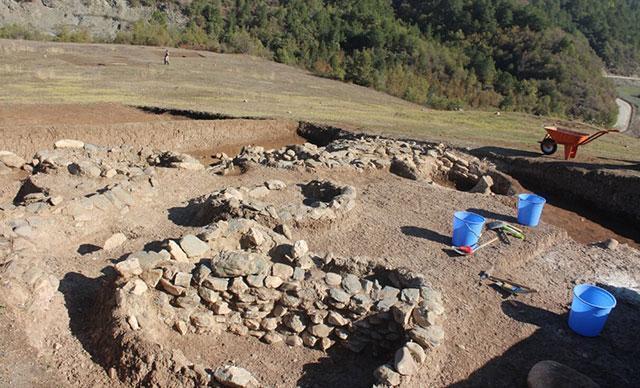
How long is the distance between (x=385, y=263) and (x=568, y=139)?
8866 millimetres

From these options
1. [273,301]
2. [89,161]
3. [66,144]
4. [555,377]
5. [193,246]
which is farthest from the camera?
[66,144]

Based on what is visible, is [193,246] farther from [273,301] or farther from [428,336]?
[428,336]

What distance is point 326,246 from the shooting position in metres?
8.70

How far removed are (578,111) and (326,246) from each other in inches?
1735

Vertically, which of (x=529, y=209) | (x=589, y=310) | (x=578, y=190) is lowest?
(x=578, y=190)

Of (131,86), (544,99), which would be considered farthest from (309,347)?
(544,99)

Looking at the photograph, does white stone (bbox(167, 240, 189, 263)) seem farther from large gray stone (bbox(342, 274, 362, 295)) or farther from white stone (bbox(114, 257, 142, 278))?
large gray stone (bbox(342, 274, 362, 295))

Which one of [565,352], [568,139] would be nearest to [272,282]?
[565,352]

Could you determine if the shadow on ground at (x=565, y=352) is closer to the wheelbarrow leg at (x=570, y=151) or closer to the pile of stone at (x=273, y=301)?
the pile of stone at (x=273, y=301)

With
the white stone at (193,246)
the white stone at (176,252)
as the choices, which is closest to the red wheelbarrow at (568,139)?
the white stone at (193,246)

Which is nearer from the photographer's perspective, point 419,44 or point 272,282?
point 272,282

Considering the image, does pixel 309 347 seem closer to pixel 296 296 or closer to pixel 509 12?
pixel 296 296

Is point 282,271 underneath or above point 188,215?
above

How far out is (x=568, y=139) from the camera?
14.0m
